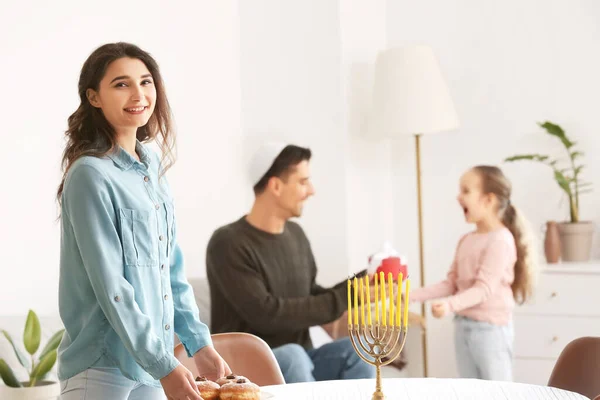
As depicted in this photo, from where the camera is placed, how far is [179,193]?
149 inches

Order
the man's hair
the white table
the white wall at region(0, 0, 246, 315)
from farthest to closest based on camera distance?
the man's hair, the white wall at region(0, 0, 246, 315), the white table

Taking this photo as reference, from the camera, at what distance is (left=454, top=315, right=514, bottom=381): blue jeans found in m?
3.27

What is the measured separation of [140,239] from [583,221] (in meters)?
3.15

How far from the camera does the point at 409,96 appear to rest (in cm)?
412

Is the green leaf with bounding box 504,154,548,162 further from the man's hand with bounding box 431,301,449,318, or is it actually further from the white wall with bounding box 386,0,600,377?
the man's hand with bounding box 431,301,449,318

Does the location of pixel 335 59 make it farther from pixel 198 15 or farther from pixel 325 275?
pixel 325 275

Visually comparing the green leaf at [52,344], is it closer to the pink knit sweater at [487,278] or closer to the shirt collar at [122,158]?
the shirt collar at [122,158]

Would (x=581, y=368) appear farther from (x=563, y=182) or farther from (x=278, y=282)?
(x=563, y=182)

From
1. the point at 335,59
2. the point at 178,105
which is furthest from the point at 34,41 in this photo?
the point at 335,59

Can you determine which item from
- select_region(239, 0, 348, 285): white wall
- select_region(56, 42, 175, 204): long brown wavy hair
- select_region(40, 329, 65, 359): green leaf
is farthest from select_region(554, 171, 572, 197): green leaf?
select_region(56, 42, 175, 204): long brown wavy hair

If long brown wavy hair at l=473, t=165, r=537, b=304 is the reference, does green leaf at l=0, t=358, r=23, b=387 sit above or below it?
below

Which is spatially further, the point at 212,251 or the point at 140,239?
the point at 212,251

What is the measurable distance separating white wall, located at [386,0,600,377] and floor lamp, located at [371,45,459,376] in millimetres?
462

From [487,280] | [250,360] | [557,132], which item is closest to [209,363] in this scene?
[250,360]
